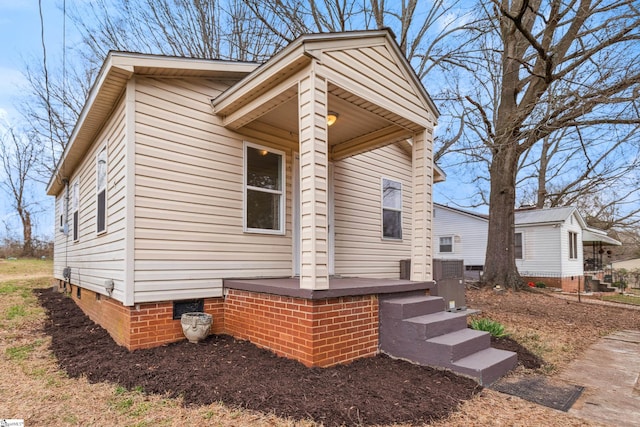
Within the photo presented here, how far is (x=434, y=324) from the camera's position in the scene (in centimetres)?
401

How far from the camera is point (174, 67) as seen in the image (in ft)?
14.8

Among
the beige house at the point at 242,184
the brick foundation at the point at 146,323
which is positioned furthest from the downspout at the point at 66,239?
the brick foundation at the point at 146,323

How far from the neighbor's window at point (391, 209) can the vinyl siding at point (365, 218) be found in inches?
4.6

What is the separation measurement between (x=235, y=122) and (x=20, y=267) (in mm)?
16736

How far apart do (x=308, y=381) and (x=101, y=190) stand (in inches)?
172

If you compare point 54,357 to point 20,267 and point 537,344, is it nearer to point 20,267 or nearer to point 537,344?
point 537,344

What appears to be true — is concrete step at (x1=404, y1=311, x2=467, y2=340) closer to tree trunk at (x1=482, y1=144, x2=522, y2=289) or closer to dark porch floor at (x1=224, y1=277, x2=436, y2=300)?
dark porch floor at (x1=224, y1=277, x2=436, y2=300)

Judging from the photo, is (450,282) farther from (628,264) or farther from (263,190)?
(628,264)

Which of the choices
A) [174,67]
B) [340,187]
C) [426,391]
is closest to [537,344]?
[426,391]

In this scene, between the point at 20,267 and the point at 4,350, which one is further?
the point at 20,267

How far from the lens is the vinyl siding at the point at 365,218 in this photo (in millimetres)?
6641

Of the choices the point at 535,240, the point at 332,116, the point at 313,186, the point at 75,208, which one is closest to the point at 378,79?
the point at 332,116

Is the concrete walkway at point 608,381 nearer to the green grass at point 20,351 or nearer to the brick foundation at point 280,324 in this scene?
the brick foundation at point 280,324

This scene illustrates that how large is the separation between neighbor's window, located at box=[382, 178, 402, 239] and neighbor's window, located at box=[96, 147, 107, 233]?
4.97 metres
